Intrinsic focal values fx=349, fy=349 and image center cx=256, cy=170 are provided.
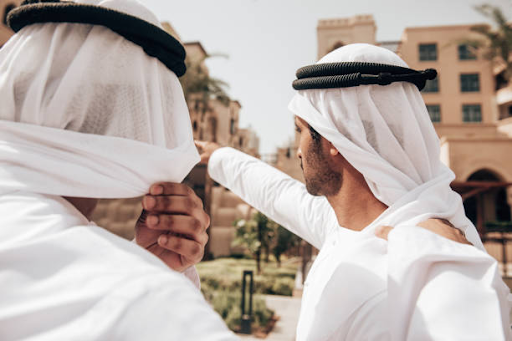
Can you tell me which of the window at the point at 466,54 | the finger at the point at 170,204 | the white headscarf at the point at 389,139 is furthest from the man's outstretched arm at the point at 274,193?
the window at the point at 466,54

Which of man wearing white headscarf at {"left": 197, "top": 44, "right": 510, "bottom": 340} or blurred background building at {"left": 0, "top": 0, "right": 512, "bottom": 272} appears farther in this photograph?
blurred background building at {"left": 0, "top": 0, "right": 512, "bottom": 272}

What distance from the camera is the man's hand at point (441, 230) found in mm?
1170

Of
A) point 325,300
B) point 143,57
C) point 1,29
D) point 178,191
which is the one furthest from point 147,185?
point 1,29

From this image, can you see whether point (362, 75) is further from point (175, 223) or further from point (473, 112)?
point (473, 112)

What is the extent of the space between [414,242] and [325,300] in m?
0.39

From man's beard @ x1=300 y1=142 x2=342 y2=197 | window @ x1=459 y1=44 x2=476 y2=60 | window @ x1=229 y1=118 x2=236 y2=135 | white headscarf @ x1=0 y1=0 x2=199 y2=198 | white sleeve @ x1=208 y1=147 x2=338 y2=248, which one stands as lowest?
window @ x1=229 y1=118 x2=236 y2=135

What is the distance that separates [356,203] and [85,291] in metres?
1.41

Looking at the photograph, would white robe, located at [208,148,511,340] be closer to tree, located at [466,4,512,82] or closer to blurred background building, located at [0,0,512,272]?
blurred background building, located at [0,0,512,272]

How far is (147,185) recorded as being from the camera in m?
1.01

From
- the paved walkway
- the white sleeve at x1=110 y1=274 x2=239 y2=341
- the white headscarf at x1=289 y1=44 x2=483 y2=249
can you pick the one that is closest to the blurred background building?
the paved walkway

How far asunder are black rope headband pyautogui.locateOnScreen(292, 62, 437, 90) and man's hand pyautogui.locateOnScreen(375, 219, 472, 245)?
67cm

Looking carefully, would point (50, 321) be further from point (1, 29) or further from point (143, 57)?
point (1, 29)

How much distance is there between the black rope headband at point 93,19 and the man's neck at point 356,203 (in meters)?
1.11

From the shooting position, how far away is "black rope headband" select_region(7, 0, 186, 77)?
975mm
